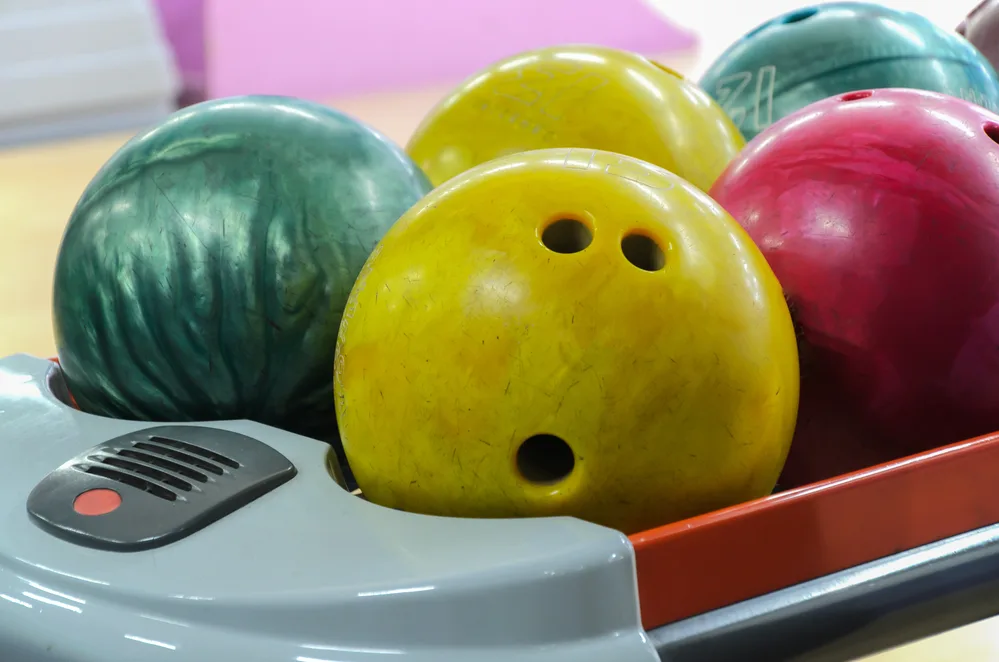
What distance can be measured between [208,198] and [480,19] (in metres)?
3.84

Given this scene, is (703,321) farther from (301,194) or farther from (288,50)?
(288,50)

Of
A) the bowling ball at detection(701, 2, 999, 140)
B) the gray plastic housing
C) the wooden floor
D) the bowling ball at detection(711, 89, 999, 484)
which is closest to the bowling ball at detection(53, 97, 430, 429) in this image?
the gray plastic housing

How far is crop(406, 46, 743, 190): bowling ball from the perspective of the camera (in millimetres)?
1039

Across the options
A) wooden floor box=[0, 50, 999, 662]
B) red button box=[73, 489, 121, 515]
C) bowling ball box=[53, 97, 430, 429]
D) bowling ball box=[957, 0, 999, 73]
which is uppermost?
bowling ball box=[957, 0, 999, 73]

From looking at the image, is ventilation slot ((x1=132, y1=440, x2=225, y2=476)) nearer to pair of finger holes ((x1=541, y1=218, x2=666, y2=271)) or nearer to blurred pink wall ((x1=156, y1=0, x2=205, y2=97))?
pair of finger holes ((x1=541, y1=218, x2=666, y2=271))

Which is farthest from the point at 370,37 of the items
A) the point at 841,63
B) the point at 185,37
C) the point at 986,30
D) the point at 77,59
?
the point at 841,63

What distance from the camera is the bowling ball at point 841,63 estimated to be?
1.14 meters

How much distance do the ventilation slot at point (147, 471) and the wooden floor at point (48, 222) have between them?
2.25 ft

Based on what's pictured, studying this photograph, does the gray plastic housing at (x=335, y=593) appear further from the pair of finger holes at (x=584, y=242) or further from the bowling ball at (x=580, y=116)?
the bowling ball at (x=580, y=116)

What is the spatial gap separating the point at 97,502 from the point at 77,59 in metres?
3.42

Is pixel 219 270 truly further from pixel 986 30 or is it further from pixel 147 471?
pixel 986 30

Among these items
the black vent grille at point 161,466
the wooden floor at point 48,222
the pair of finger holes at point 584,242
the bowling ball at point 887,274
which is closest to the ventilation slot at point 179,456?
the black vent grille at point 161,466

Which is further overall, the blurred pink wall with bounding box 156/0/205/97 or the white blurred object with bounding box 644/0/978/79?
the white blurred object with bounding box 644/0/978/79

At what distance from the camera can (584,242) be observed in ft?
2.39
